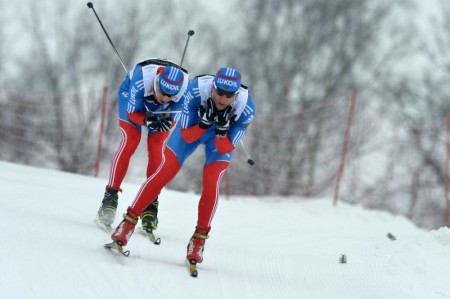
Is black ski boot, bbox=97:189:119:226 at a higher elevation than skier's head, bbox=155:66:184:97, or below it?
below

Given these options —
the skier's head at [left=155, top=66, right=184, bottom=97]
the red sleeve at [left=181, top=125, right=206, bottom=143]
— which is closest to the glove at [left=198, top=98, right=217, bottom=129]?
the red sleeve at [left=181, top=125, right=206, bottom=143]

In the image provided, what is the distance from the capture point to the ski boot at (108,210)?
6.56 meters

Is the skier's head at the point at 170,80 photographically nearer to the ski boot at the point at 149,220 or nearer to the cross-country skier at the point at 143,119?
the cross-country skier at the point at 143,119

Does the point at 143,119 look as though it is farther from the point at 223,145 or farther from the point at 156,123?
the point at 223,145

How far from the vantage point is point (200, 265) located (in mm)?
6121

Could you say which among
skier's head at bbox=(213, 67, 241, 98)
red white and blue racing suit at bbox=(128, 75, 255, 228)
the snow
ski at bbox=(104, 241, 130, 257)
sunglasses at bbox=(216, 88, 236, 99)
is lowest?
the snow

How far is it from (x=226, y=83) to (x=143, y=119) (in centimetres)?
135

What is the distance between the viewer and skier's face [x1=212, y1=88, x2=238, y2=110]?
556cm

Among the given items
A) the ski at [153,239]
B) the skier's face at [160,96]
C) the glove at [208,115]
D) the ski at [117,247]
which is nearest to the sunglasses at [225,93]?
the glove at [208,115]

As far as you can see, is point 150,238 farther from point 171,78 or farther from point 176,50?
point 176,50

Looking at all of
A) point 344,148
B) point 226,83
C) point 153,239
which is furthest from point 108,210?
point 344,148

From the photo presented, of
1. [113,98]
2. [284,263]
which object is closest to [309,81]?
[113,98]

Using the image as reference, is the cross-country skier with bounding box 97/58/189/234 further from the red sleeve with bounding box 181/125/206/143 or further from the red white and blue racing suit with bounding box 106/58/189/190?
the red sleeve with bounding box 181/125/206/143

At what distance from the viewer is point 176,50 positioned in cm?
3219
